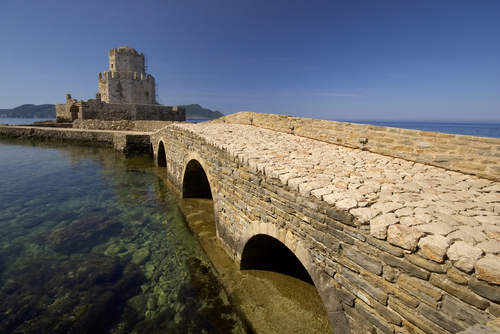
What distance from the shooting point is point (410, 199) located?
3.26m

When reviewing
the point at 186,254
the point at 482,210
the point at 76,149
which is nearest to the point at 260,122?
the point at 186,254

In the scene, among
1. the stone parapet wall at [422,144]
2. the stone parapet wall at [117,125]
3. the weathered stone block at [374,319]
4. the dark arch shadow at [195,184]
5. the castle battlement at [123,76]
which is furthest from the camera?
the castle battlement at [123,76]

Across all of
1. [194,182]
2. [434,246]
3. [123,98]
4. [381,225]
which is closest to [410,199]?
[381,225]

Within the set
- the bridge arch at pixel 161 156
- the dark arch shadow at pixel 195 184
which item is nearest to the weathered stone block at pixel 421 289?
the dark arch shadow at pixel 195 184

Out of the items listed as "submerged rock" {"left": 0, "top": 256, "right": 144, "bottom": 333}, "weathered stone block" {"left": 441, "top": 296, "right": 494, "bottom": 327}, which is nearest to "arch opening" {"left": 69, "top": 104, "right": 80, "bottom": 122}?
"submerged rock" {"left": 0, "top": 256, "right": 144, "bottom": 333}

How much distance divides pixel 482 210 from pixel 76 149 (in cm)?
2786

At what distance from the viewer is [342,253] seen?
113 inches

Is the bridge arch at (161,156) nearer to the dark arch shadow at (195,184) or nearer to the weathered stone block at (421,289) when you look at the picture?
the dark arch shadow at (195,184)

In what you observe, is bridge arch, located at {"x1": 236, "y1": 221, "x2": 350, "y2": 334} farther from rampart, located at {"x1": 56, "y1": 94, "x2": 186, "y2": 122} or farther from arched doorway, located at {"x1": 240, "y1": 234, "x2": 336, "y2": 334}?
rampart, located at {"x1": 56, "y1": 94, "x2": 186, "y2": 122}

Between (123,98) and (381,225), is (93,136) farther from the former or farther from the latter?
→ (381,225)

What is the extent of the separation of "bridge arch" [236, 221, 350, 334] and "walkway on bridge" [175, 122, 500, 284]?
896 mm

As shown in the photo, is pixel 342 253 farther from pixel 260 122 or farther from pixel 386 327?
pixel 260 122

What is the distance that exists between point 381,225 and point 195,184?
881cm

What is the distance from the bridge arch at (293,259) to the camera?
2990mm
